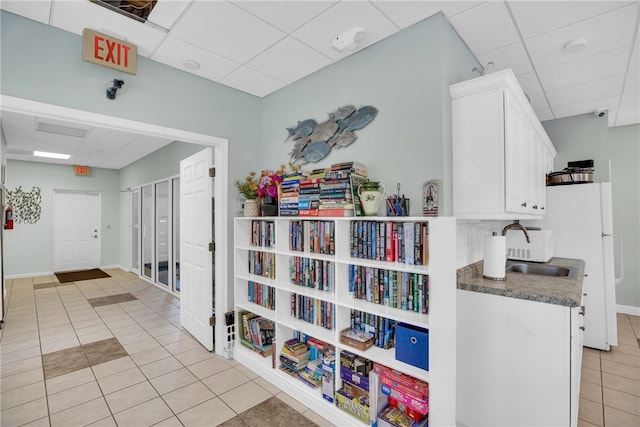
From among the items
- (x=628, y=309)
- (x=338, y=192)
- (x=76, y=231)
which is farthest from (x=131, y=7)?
(x=76, y=231)

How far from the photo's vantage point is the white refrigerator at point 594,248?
10.2ft

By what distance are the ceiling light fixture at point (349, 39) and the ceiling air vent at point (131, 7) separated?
1.22 meters

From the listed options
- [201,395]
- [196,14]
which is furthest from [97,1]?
[201,395]

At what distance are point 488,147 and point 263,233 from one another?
191 centimetres

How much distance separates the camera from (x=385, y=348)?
1.97 m

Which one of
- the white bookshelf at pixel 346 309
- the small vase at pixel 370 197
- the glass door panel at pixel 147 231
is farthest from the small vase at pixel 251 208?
the glass door panel at pixel 147 231

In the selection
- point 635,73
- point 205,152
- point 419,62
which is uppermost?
point 635,73

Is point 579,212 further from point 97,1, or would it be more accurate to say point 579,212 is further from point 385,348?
point 97,1

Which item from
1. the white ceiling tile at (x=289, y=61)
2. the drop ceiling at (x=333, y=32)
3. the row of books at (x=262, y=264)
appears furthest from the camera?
the row of books at (x=262, y=264)

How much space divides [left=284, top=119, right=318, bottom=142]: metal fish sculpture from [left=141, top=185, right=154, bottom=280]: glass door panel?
4594 mm

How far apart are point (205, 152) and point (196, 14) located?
140 centimetres

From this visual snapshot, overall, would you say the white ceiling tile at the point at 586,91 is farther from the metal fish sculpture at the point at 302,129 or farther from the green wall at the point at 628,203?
the metal fish sculpture at the point at 302,129

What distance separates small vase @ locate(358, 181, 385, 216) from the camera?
2043 millimetres

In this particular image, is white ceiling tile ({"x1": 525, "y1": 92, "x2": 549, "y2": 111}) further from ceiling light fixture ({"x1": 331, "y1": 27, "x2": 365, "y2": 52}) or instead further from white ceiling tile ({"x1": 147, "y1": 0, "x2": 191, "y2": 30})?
white ceiling tile ({"x1": 147, "y1": 0, "x2": 191, "y2": 30})
